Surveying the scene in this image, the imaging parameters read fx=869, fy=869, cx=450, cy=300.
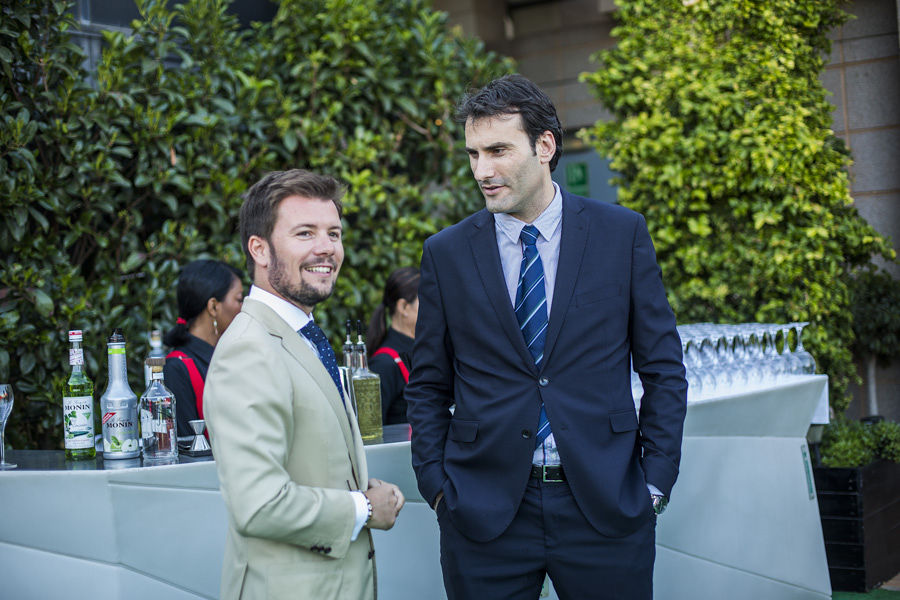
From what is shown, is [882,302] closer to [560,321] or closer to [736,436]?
[736,436]

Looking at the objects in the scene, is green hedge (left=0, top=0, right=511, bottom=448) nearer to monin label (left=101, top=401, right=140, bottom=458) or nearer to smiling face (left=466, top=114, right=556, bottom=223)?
monin label (left=101, top=401, right=140, bottom=458)

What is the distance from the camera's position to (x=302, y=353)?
1.72 m

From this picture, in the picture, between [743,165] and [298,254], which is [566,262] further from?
[743,165]

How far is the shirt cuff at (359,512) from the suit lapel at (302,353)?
0.11m

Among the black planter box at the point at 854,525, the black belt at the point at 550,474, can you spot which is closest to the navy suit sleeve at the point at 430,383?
the black belt at the point at 550,474

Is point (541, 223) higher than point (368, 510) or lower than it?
higher

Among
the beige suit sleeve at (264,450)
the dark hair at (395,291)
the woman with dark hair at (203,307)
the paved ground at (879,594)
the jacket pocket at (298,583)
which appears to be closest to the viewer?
the beige suit sleeve at (264,450)

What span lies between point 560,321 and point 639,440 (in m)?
0.39

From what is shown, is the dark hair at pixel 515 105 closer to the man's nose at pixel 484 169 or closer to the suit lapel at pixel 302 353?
the man's nose at pixel 484 169

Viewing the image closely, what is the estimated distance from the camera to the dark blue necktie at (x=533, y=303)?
2.09 m

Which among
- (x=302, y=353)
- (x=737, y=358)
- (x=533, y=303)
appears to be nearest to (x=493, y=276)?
(x=533, y=303)

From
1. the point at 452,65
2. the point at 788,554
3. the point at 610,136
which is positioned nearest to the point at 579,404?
Result: the point at 788,554

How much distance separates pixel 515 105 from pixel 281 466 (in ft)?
3.49

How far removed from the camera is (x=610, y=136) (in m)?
5.34
